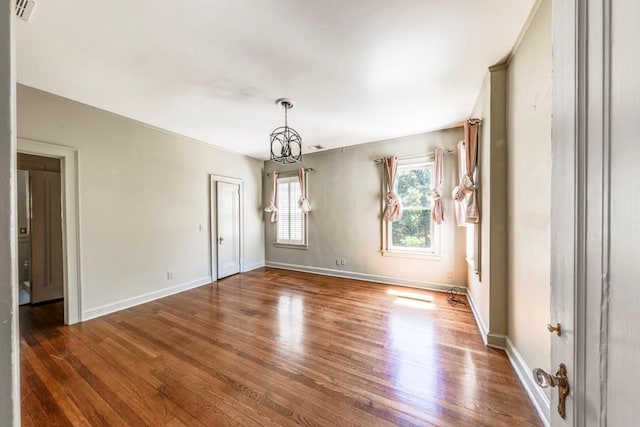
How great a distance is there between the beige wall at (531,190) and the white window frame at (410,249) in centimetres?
189

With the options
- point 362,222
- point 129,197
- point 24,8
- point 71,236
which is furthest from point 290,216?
point 24,8

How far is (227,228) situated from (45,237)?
274cm

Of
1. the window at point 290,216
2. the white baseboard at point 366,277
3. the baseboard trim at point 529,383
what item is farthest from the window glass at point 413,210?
the baseboard trim at point 529,383

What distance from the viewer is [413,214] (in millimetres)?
4355

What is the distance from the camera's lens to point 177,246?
4.16 metres

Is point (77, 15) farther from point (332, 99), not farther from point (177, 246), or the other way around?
point (177, 246)

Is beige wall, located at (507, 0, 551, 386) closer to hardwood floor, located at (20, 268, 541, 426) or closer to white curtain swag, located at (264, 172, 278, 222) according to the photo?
hardwood floor, located at (20, 268, 541, 426)

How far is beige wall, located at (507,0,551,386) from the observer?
5.17ft

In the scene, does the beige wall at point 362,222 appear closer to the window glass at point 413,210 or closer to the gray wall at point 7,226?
the window glass at point 413,210

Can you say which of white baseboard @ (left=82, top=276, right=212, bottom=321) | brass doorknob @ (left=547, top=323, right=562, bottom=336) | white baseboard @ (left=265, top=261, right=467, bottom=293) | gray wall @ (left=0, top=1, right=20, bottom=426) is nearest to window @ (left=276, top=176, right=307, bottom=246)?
white baseboard @ (left=265, top=261, right=467, bottom=293)

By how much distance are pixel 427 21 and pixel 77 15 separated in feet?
8.29

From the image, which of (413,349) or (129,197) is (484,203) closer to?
(413,349)

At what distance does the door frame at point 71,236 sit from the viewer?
292cm

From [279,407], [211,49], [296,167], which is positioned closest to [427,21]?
[211,49]
